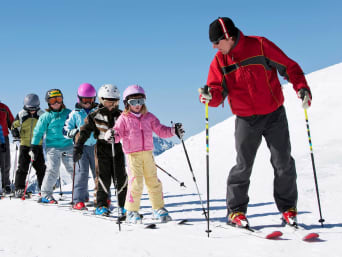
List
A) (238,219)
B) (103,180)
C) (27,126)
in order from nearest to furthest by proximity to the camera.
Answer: (238,219), (103,180), (27,126)

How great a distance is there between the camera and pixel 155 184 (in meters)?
5.79

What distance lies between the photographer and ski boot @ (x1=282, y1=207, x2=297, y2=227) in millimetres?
4593

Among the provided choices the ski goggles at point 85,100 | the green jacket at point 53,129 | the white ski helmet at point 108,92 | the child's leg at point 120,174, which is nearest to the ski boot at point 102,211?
the child's leg at point 120,174

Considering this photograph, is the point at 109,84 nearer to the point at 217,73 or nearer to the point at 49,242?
the point at 217,73

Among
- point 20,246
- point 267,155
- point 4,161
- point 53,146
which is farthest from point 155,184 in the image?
point 4,161

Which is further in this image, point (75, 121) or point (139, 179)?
point (75, 121)

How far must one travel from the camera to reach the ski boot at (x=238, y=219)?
4662mm

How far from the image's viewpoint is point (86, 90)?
24.0 feet

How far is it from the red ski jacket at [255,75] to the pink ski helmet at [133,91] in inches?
56.8

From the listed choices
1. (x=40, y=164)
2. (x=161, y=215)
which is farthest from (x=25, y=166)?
(x=161, y=215)

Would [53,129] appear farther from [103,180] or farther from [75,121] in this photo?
[103,180]

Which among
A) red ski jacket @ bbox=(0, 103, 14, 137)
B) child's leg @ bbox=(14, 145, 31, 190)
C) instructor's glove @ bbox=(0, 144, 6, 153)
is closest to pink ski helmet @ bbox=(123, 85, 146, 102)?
child's leg @ bbox=(14, 145, 31, 190)


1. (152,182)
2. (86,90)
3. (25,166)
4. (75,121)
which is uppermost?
(86,90)

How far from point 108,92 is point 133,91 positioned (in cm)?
80
